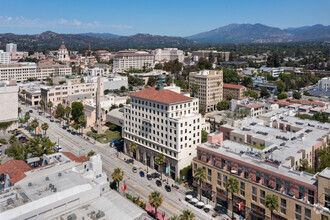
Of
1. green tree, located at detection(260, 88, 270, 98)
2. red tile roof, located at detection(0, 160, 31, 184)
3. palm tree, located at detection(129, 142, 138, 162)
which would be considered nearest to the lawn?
palm tree, located at detection(129, 142, 138, 162)

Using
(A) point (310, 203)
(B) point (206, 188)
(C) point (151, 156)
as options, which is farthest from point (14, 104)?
(A) point (310, 203)

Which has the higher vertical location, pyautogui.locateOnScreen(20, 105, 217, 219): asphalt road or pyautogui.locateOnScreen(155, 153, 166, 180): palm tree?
pyautogui.locateOnScreen(155, 153, 166, 180): palm tree

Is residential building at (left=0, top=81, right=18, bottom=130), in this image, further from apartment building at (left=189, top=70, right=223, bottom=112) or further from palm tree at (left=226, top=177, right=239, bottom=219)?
palm tree at (left=226, top=177, right=239, bottom=219)

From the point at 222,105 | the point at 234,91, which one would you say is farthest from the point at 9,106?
the point at 234,91

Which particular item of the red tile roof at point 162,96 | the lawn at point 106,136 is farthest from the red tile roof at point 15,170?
the lawn at point 106,136

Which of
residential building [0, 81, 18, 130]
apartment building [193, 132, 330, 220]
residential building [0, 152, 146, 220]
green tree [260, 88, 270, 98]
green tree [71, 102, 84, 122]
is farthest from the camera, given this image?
green tree [260, 88, 270, 98]

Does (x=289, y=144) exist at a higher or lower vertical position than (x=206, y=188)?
higher

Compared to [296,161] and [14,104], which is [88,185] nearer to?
[296,161]
